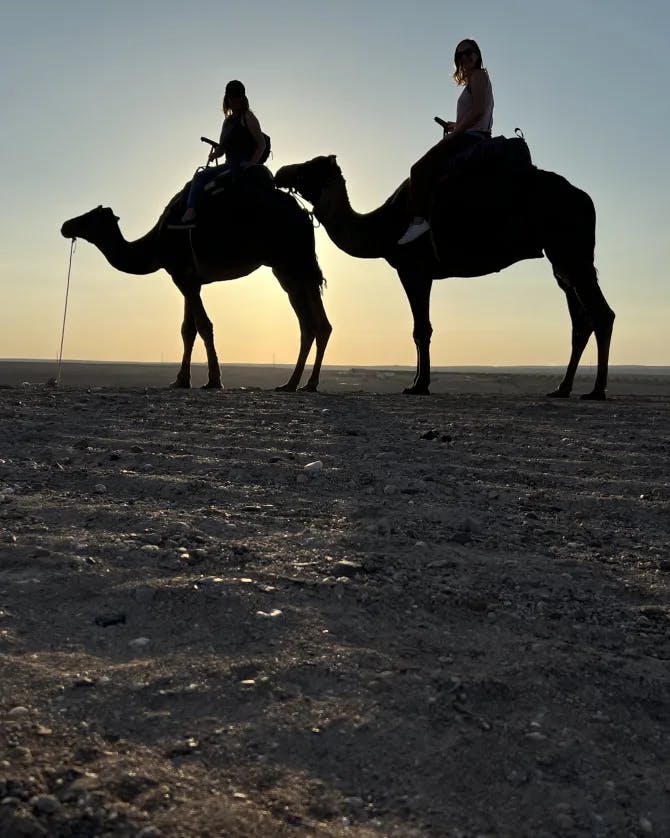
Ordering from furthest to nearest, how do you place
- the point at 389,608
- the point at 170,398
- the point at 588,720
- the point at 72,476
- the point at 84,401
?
the point at 170,398, the point at 84,401, the point at 72,476, the point at 389,608, the point at 588,720

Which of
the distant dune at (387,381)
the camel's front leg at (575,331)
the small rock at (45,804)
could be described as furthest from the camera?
the distant dune at (387,381)

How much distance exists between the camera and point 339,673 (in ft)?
8.63

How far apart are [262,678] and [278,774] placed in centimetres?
46

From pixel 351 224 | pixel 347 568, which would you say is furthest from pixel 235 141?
pixel 347 568

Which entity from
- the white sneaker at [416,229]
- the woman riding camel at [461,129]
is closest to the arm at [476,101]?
the woman riding camel at [461,129]

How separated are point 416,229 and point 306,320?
217cm

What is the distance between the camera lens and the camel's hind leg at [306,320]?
1162cm

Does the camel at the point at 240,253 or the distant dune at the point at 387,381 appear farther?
the distant dune at the point at 387,381

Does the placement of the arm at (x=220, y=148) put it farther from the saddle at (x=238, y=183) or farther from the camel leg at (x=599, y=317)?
the camel leg at (x=599, y=317)

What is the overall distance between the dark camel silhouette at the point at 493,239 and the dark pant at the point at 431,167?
0.40 ft

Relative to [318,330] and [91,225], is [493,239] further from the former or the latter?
[91,225]

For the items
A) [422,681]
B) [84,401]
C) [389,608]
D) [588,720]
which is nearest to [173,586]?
[389,608]

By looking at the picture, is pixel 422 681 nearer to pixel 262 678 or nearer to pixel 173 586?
pixel 262 678

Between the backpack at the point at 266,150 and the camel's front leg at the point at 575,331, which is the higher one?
the backpack at the point at 266,150
